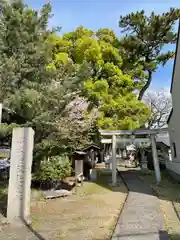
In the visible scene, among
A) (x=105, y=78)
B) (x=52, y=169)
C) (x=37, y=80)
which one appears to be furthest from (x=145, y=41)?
(x=52, y=169)

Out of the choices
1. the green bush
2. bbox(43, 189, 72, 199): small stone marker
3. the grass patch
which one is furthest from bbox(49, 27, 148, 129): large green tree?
the grass patch

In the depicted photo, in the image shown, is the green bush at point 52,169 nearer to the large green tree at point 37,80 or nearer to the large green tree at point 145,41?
the large green tree at point 37,80

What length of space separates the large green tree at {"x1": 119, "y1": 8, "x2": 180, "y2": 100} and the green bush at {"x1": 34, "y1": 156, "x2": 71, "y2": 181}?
36.8 feet

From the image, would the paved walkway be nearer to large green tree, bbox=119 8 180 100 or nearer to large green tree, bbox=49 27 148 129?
large green tree, bbox=49 27 148 129

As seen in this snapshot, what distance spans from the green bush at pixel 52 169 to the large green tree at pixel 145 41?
1122 cm

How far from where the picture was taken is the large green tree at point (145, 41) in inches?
674

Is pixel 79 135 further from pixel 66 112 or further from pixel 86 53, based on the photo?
pixel 86 53

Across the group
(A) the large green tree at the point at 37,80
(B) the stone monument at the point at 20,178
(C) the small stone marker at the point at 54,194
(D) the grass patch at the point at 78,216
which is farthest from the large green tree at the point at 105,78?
(B) the stone monument at the point at 20,178

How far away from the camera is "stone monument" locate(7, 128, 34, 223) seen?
4945 millimetres

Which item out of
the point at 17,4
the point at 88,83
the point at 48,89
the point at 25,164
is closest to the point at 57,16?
the point at 17,4

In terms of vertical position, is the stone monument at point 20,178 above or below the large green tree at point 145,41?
below

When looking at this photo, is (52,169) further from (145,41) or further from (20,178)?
(145,41)

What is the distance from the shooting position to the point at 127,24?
58.4 feet

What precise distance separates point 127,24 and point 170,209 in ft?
51.6
